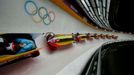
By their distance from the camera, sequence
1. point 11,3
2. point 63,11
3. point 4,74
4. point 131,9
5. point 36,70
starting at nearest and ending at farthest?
point 4,74 → point 11,3 → point 36,70 → point 63,11 → point 131,9

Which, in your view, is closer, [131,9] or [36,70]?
[36,70]

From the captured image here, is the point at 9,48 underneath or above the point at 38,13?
underneath

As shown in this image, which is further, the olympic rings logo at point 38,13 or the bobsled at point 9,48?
the olympic rings logo at point 38,13

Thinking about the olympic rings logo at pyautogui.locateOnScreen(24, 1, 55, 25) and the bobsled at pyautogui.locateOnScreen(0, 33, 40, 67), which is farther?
the olympic rings logo at pyautogui.locateOnScreen(24, 1, 55, 25)

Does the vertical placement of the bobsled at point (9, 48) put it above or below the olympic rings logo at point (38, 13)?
below

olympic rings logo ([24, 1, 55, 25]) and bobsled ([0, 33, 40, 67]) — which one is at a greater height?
olympic rings logo ([24, 1, 55, 25])

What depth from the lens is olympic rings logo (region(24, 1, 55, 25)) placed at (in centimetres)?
314

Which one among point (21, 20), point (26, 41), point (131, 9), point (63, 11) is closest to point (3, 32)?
point (26, 41)

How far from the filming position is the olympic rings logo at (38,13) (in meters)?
3.14

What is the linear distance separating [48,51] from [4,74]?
5.34ft

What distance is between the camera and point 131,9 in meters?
14.5

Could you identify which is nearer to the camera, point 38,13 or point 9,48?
point 9,48

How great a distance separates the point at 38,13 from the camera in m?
3.57

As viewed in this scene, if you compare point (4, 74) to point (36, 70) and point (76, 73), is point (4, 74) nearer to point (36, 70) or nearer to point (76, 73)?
A: point (36, 70)
